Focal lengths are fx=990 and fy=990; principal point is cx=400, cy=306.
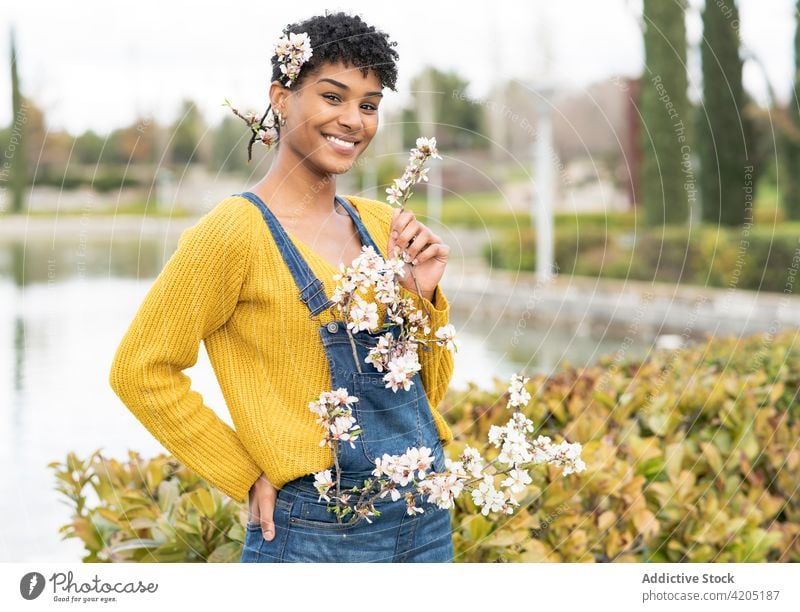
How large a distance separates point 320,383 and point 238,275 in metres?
0.26

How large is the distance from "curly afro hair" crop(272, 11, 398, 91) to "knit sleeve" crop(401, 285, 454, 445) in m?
0.43

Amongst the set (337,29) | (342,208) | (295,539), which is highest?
(337,29)

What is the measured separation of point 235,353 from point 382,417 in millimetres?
307

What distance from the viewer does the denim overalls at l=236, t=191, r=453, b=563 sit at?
1837 millimetres

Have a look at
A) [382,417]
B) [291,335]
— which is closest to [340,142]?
[291,335]

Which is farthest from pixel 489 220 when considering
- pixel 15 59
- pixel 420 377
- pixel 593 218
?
pixel 420 377

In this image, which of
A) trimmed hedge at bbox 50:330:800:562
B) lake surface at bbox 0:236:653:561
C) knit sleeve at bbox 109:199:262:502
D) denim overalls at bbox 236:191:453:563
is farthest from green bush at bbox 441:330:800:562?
knit sleeve at bbox 109:199:262:502

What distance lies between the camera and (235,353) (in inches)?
74.1

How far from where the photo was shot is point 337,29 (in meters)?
1.86

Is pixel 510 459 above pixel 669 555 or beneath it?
above

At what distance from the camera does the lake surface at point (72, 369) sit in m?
4.55

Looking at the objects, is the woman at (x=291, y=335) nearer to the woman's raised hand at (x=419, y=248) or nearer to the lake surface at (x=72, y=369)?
the woman's raised hand at (x=419, y=248)

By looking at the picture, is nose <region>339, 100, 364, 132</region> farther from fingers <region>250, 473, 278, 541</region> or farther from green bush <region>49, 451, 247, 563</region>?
green bush <region>49, 451, 247, 563</region>
